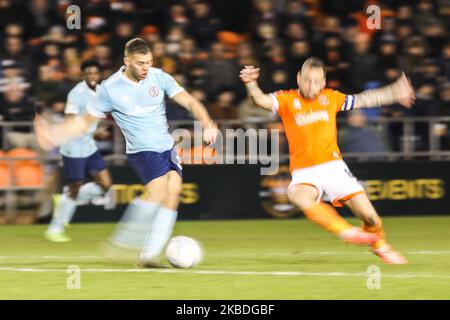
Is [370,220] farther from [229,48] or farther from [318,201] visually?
[229,48]

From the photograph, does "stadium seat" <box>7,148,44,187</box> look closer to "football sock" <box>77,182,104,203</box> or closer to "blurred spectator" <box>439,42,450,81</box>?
"football sock" <box>77,182,104,203</box>

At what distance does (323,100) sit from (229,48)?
7.89 m

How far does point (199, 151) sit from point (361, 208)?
6.62 m

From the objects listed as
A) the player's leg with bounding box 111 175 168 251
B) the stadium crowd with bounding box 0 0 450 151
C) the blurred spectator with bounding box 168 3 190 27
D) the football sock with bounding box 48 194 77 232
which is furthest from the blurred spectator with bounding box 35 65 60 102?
the player's leg with bounding box 111 175 168 251

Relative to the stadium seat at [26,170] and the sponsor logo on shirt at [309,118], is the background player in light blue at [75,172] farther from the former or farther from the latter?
the sponsor logo on shirt at [309,118]

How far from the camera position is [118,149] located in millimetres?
17344

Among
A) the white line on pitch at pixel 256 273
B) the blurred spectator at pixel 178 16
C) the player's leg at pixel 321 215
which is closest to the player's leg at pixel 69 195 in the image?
the white line on pitch at pixel 256 273

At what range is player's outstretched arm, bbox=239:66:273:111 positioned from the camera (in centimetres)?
1037

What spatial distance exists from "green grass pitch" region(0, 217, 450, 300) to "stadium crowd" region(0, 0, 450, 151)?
2495 mm

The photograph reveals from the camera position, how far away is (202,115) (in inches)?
412

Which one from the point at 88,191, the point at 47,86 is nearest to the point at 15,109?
the point at 47,86

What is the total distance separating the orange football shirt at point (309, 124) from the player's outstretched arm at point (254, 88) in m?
0.11

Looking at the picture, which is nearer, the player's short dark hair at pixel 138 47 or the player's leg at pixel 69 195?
the player's short dark hair at pixel 138 47

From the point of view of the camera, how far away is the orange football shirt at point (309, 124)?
10.9 m
